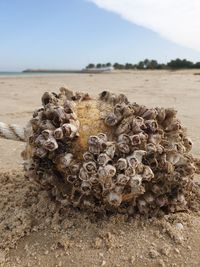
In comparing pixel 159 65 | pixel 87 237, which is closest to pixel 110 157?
pixel 87 237

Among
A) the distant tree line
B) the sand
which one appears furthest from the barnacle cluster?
the distant tree line

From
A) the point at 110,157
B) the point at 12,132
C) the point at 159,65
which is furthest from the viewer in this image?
the point at 159,65

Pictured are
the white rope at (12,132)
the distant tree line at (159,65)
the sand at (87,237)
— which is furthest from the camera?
the distant tree line at (159,65)

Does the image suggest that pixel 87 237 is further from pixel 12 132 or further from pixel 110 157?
pixel 12 132

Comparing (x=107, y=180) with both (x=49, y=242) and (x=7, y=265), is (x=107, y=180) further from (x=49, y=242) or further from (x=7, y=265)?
(x=7, y=265)

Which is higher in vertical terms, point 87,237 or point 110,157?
point 110,157

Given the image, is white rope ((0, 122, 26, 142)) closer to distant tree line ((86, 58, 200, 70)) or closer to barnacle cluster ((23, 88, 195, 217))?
barnacle cluster ((23, 88, 195, 217))

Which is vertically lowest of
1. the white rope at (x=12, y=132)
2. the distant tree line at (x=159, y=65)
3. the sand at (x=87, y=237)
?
the distant tree line at (x=159, y=65)

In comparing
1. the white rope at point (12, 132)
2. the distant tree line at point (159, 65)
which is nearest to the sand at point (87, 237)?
the white rope at point (12, 132)

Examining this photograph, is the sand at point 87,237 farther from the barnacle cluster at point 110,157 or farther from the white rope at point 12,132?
the white rope at point 12,132

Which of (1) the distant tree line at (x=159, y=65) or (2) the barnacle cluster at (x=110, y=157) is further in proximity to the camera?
(1) the distant tree line at (x=159, y=65)
